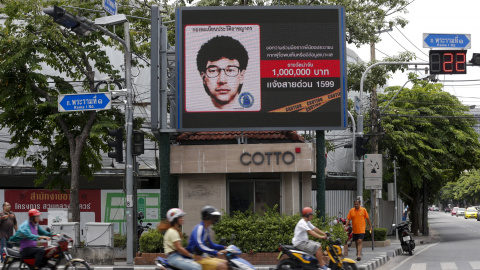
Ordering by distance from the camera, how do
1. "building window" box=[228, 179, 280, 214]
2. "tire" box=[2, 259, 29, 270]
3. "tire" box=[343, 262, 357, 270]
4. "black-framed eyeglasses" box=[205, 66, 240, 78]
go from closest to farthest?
1. "tire" box=[2, 259, 29, 270]
2. "tire" box=[343, 262, 357, 270]
3. "black-framed eyeglasses" box=[205, 66, 240, 78]
4. "building window" box=[228, 179, 280, 214]

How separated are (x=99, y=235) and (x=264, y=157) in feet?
17.9

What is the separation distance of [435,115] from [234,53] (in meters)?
20.4

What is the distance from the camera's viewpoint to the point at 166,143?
66.4ft

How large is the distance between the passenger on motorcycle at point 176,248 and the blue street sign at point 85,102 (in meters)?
8.18

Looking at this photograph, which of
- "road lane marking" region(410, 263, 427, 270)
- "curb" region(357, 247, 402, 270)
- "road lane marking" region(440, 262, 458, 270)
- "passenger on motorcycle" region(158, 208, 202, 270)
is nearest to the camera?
"passenger on motorcycle" region(158, 208, 202, 270)

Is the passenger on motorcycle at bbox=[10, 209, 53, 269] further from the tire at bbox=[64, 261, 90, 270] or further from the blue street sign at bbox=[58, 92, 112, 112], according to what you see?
the blue street sign at bbox=[58, 92, 112, 112]

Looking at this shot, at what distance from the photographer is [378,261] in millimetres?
19453

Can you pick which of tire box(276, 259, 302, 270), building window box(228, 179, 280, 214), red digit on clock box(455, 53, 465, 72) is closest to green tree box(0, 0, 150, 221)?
building window box(228, 179, 280, 214)

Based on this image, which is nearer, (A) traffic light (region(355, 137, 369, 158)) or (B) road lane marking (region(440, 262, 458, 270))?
(B) road lane marking (region(440, 262, 458, 270))

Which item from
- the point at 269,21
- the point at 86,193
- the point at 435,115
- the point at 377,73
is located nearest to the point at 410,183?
the point at 435,115

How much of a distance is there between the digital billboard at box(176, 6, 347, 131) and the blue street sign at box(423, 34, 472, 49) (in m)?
2.67

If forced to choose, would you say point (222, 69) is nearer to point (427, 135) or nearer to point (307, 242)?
point (307, 242)

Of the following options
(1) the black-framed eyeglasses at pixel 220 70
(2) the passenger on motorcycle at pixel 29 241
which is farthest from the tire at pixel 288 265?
(1) the black-framed eyeglasses at pixel 220 70

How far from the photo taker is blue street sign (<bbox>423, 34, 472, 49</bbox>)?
19.4m
